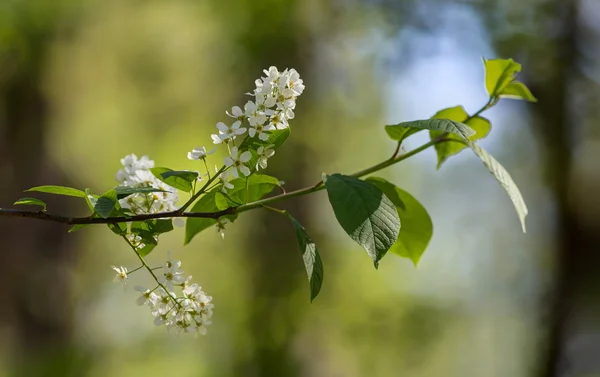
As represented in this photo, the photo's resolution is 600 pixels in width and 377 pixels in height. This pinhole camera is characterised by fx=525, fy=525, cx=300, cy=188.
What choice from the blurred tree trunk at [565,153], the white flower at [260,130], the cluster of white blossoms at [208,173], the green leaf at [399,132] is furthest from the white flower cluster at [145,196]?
the blurred tree trunk at [565,153]

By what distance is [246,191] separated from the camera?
1.46 feet

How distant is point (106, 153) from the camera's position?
4.07 metres

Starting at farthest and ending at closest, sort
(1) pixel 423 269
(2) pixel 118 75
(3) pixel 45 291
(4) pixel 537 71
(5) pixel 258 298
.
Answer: (1) pixel 423 269 < (2) pixel 118 75 < (3) pixel 45 291 < (5) pixel 258 298 < (4) pixel 537 71

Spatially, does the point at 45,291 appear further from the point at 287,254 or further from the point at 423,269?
the point at 423,269

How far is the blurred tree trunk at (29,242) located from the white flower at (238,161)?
3291 mm

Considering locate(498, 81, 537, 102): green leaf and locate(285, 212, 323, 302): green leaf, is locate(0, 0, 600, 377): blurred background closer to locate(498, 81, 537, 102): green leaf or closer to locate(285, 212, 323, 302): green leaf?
locate(498, 81, 537, 102): green leaf

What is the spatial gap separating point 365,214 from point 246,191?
0.10m

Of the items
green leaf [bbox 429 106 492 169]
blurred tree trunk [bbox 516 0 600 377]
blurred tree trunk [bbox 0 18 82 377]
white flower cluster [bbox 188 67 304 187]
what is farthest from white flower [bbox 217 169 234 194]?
blurred tree trunk [bbox 0 18 82 377]

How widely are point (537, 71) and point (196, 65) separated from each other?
7.69 feet

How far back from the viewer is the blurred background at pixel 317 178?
282cm

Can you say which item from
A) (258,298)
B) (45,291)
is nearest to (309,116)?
(258,298)

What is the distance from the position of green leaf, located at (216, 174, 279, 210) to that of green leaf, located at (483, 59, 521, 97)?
0.29 metres

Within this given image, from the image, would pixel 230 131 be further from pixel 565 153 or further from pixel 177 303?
pixel 565 153

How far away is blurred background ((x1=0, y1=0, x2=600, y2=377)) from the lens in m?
2.82
